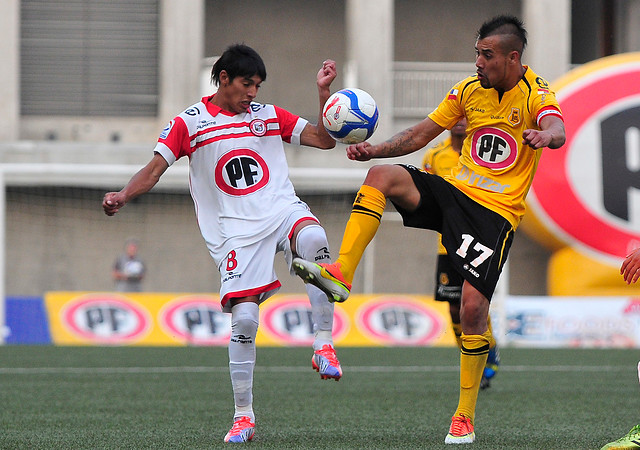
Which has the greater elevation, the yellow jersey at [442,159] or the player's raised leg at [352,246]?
the yellow jersey at [442,159]

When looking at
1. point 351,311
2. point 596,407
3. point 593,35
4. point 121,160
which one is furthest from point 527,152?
point 593,35

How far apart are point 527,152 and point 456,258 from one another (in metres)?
0.68

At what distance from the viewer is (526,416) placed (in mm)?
7562

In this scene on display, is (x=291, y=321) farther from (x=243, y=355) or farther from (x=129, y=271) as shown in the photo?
(x=243, y=355)

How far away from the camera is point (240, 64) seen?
6.39 metres

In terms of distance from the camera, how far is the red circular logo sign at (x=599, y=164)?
19891mm

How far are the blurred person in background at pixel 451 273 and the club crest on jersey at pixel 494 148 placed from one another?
2058 millimetres

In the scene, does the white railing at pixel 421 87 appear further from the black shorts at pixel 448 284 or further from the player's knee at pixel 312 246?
the player's knee at pixel 312 246

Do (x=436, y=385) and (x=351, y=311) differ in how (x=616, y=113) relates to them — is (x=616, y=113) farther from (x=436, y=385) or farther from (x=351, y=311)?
(x=436, y=385)

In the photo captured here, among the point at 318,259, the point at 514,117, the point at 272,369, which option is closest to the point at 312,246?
the point at 318,259

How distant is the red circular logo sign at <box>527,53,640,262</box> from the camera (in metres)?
19.9

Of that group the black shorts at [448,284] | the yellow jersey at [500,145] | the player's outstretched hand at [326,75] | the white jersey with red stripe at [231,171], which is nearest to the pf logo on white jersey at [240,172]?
the white jersey with red stripe at [231,171]

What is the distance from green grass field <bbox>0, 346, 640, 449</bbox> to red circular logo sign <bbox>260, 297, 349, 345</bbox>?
3.00 metres

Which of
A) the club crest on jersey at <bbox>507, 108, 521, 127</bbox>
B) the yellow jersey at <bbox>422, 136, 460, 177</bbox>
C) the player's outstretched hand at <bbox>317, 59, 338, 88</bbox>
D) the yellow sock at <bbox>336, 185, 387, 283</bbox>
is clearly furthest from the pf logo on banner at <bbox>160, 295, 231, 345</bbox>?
the club crest on jersey at <bbox>507, 108, 521, 127</bbox>
